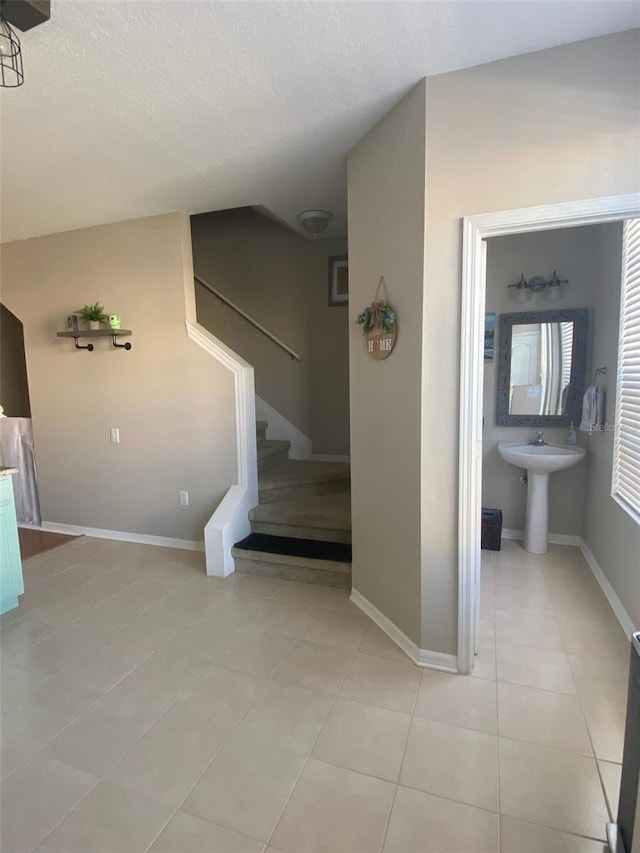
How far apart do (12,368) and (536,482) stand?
533 centimetres

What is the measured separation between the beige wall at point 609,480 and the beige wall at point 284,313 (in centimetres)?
211

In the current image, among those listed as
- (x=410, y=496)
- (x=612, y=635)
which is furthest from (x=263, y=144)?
(x=612, y=635)

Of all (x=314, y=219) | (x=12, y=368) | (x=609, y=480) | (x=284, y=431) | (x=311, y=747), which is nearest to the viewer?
(x=311, y=747)

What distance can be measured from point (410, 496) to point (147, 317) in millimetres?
2576

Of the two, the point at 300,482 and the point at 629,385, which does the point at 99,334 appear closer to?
the point at 300,482

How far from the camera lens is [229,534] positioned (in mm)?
3115

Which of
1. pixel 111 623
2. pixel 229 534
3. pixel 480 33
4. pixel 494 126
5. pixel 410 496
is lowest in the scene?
pixel 111 623

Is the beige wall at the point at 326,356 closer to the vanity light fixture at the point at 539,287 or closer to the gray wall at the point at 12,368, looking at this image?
the vanity light fixture at the point at 539,287

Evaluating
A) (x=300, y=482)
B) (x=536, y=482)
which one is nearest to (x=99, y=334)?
(x=300, y=482)

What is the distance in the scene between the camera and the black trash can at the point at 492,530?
11.0 ft

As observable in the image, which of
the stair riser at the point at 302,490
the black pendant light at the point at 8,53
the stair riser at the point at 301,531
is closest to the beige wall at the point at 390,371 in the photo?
the stair riser at the point at 301,531

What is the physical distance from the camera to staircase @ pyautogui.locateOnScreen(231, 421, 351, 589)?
2.96 m

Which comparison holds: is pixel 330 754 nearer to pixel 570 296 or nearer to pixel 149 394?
pixel 149 394

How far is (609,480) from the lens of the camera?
2.77m
